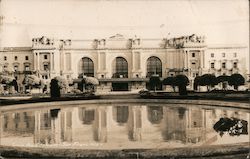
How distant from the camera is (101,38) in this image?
15.0m

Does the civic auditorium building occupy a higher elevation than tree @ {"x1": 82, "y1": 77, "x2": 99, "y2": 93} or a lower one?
higher

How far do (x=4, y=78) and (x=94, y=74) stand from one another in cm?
469

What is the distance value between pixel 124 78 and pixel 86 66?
219 cm

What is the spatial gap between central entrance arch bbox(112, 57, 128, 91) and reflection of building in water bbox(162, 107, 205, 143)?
5856mm

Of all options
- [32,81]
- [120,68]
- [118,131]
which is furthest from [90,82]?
[118,131]

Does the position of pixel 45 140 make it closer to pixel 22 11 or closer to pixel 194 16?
pixel 22 11

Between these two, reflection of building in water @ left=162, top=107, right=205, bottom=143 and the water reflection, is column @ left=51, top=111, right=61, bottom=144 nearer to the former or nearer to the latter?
the water reflection

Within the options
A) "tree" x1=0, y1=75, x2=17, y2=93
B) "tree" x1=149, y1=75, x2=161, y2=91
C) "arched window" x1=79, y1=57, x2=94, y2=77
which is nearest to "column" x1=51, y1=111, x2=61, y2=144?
"tree" x1=0, y1=75, x2=17, y2=93

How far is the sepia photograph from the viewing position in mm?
7383

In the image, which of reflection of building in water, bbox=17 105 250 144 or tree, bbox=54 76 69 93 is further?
tree, bbox=54 76 69 93

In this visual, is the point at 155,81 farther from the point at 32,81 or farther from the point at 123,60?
the point at 32,81

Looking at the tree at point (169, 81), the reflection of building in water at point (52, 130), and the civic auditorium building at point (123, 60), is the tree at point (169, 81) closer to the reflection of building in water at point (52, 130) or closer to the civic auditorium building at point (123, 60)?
the civic auditorium building at point (123, 60)

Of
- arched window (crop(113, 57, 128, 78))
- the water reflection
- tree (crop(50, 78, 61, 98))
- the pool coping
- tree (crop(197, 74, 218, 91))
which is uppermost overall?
arched window (crop(113, 57, 128, 78))

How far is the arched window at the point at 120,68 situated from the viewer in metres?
17.8
